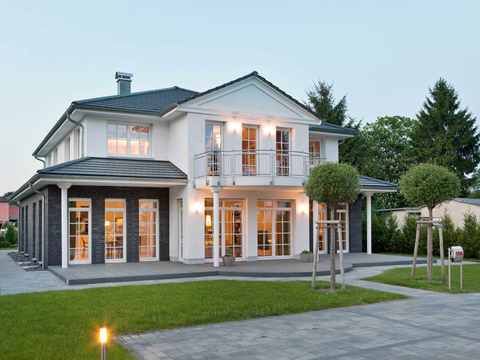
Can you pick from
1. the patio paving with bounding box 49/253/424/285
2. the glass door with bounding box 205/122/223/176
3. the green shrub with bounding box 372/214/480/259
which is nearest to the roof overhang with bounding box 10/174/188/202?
the glass door with bounding box 205/122/223/176

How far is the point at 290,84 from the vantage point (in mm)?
52656

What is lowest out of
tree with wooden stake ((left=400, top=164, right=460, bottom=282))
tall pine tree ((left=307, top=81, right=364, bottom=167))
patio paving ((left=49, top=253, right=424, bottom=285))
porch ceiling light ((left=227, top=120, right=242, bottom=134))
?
patio paving ((left=49, top=253, right=424, bottom=285))

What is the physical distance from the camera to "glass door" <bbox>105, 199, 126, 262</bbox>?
56.0 feet

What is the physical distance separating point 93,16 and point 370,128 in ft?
116

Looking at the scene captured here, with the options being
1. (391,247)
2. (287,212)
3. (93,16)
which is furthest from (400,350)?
(391,247)

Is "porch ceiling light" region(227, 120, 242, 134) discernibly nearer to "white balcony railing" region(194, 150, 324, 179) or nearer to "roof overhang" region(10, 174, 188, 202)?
"white balcony railing" region(194, 150, 324, 179)

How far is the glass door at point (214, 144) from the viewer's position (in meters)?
17.2

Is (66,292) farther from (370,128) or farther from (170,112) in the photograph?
(370,128)

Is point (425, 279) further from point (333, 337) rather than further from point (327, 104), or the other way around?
point (327, 104)

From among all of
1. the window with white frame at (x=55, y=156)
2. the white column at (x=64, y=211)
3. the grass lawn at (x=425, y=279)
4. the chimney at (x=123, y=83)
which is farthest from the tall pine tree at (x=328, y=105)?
the white column at (x=64, y=211)

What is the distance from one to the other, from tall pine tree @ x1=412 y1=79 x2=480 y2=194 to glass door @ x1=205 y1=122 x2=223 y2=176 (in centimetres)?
2580

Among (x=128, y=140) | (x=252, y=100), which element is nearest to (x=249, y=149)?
(x=252, y=100)

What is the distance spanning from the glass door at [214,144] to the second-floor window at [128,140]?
98.2 inches

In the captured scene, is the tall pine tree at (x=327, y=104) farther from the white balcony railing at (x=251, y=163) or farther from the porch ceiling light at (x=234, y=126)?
the porch ceiling light at (x=234, y=126)
